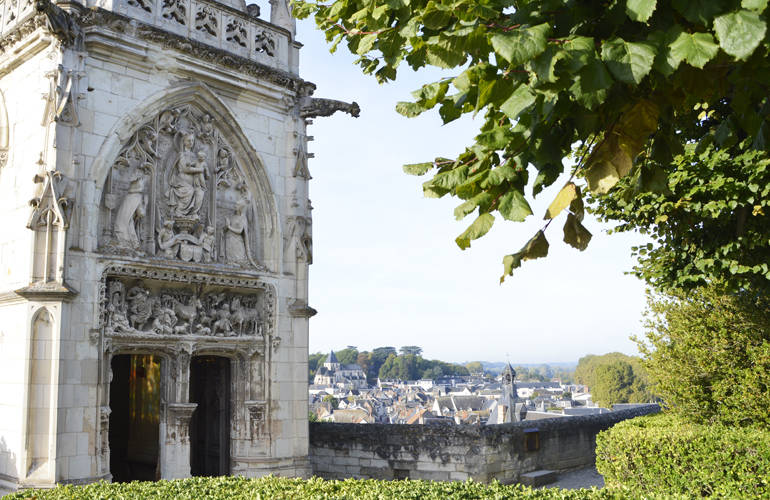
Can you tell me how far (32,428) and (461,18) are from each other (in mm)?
8880

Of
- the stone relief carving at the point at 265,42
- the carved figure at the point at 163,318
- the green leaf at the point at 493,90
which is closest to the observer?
the green leaf at the point at 493,90

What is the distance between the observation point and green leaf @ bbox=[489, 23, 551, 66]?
2814 mm

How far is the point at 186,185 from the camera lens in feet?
39.0

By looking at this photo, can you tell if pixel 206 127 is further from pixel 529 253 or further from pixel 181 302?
pixel 529 253

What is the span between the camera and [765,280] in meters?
9.63

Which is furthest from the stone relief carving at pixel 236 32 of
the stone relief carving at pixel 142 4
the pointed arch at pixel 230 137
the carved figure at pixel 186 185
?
the carved figure at pixel 186 185

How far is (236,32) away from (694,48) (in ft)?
36.3

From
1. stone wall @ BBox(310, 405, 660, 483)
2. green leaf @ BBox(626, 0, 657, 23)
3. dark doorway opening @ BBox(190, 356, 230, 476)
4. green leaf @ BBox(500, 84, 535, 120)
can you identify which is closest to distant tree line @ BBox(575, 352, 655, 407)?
stone wall @ BBox(310, 405, 660, 483)

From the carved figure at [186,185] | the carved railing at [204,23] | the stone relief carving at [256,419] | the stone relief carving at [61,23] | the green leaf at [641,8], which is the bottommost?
the stone relief carving at [256,419]

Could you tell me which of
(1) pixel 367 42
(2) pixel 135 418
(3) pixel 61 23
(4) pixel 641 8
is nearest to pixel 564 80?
(4) pixel 641 8

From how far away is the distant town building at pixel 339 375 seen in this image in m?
165

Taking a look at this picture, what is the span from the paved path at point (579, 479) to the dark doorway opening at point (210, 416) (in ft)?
20.6

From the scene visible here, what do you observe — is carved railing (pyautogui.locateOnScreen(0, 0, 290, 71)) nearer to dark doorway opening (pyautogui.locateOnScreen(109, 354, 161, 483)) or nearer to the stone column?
dark doorway opening (pyautogui.locateOnScreen(109, 354, 161, 483))

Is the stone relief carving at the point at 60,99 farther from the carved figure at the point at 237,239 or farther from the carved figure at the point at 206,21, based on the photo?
the carved figure at the point at 237,239
